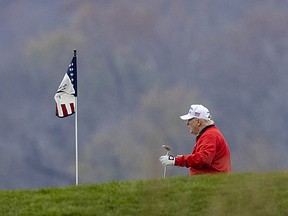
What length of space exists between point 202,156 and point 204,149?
0.36ft

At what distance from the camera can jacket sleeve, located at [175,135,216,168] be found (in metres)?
12.2

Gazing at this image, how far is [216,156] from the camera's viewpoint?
12.4m

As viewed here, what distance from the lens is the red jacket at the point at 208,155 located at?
12195 millimetres

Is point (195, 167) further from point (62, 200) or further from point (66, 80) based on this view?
point (66, 80)

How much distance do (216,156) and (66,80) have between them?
778 centimetres

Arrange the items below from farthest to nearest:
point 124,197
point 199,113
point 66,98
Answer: point 66,98 < point 199,113 < point 124,197

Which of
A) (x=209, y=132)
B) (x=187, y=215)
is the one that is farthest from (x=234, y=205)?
(x=209, y=132)

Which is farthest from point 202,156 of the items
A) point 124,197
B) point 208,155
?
point 124,197

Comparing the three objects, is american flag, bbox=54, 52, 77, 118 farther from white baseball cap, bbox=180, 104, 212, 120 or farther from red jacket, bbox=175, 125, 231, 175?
red jacket, bbox=175, 125, 231, 175

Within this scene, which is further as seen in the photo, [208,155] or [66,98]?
[66,98]

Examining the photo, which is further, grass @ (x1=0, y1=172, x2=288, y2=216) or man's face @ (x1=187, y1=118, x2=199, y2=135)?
man's face @ (x1=187, y1=118, x2=199, y2=135)

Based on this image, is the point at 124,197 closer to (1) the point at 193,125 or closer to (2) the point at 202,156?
(2) the point at 202,156

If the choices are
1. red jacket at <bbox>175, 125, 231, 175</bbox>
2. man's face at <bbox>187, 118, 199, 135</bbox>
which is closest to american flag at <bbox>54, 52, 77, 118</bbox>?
man's face at <bbox>187, 118, 199, 135</bbox>

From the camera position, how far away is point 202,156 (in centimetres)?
1216
